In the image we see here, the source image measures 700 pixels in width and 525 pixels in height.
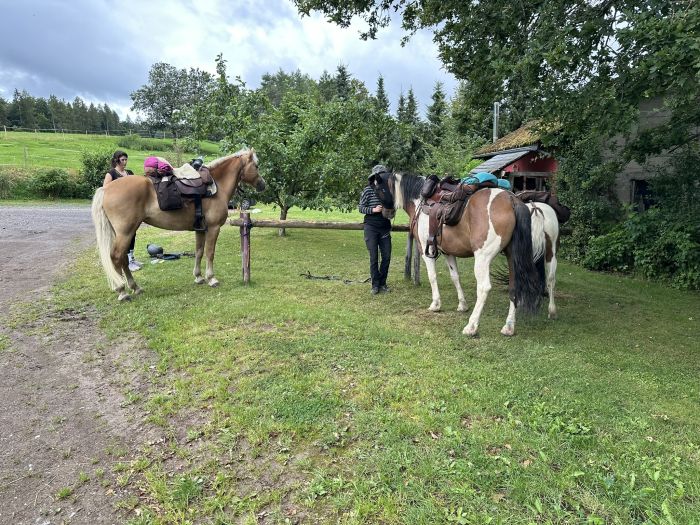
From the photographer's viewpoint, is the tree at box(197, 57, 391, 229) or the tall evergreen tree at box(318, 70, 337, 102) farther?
the tall evergreen tree at box(318, 70, 337, 102)

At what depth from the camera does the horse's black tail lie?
15.2 ft

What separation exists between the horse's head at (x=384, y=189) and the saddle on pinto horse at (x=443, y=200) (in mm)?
597

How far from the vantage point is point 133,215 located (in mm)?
5848

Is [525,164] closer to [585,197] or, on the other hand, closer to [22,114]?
[585,197]

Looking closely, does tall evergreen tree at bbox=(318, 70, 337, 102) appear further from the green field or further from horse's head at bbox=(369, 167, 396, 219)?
horse's head at bbox=(369, 167, 396, 219)

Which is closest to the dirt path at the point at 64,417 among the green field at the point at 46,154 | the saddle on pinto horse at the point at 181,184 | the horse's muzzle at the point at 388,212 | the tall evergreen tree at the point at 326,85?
the saddle on pinto horse at the point at 181,184

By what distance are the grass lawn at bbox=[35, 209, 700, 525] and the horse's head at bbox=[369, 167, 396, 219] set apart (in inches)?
58.2

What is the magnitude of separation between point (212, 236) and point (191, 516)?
4.95 meters

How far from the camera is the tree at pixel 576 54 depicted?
12.8 ft

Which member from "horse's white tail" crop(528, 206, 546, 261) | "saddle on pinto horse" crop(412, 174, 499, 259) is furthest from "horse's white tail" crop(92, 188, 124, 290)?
"horse's white tail" crop(528, 206, 546, 261)

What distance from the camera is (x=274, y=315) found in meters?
5.32

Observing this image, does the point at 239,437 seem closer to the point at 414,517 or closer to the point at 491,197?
the point at 414,517

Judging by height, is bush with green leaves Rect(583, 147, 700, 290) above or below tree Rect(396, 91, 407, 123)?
below

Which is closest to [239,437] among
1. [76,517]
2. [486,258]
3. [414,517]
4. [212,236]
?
[76,517]
